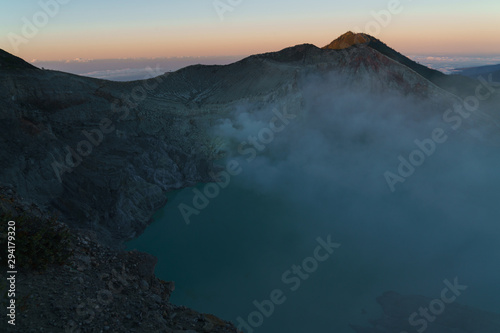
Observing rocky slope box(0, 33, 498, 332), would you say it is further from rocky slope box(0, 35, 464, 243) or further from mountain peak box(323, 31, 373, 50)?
mountain peak box(323, 31, 373, 50)

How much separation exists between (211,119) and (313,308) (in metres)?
29.2

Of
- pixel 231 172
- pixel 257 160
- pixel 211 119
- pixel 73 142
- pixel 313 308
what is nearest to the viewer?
pixel 313 308

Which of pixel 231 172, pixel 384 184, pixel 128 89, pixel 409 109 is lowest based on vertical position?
pixel 384 184

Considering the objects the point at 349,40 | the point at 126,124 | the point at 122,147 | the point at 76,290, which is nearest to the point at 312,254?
the point at 76,290

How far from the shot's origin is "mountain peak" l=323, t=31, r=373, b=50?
64.6 m

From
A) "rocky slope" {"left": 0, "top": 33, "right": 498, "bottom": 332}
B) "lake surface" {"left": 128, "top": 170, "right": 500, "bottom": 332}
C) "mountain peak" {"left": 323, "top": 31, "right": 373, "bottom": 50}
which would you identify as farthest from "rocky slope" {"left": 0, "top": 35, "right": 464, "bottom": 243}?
"mountain peak" {"left": 323, "top": 31, "right": 373, "bottom": 50}

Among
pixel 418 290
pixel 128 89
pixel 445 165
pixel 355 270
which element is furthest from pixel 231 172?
pixel 445 165

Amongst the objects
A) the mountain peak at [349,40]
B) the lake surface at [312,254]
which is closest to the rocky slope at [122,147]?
the lake surface at [312,254]

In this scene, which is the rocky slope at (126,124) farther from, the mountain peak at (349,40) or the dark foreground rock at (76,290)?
the mountain peak at (349,40)

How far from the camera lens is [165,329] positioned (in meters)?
10.6

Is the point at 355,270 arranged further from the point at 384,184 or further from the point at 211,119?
the point at 211,119

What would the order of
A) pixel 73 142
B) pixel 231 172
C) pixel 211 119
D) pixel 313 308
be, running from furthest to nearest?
pixel 211 119 < pixel 231 172 < pixel 73 142 < pixel 313 308

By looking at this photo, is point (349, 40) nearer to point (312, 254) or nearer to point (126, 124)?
point (126, 124)

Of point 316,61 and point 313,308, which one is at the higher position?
point 316,61
